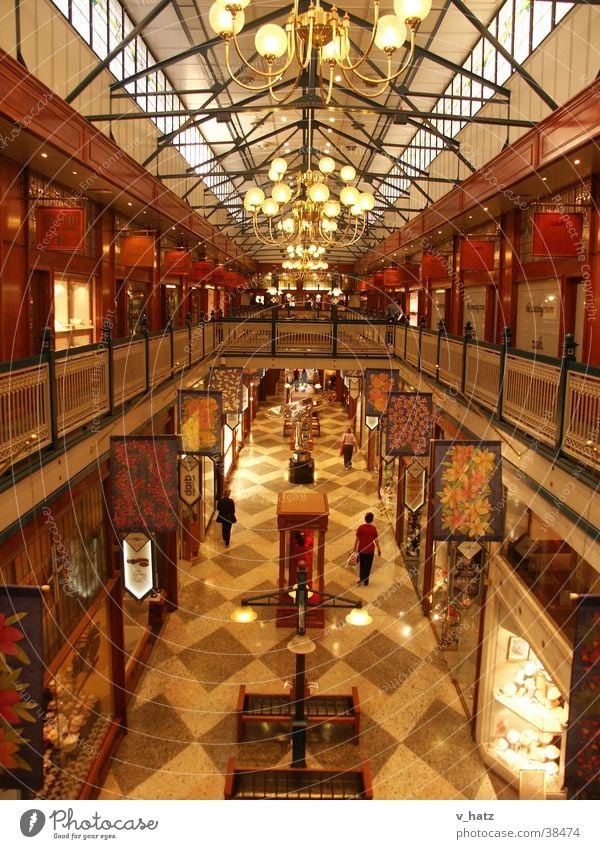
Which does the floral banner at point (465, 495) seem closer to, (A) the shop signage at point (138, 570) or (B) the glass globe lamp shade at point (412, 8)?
(A) the shop signage at point (138, 570)

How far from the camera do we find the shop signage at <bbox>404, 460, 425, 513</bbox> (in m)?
12.0

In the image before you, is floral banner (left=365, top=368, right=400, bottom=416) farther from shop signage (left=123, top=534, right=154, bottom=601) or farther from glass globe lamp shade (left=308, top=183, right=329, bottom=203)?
shop signage (left=123, top=534, right=154, bottom=601)

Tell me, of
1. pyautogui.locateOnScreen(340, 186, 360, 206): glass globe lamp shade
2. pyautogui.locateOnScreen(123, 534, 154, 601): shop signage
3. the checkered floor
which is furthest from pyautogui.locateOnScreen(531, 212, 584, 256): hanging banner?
pyautogui.locateOnScreen(123, 534, 154, 601): shop signage

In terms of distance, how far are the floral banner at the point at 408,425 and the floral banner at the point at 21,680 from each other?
24.4 feet

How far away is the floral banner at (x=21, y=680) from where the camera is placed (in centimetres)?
425

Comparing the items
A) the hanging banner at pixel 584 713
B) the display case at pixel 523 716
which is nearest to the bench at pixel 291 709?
the display case at pixel 523 716

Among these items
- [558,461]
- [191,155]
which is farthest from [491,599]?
[191,155]

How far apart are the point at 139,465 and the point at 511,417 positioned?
446 centimetres

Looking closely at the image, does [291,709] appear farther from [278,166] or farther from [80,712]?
[278,166]

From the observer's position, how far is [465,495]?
752cm

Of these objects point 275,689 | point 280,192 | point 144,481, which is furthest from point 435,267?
point 275,689

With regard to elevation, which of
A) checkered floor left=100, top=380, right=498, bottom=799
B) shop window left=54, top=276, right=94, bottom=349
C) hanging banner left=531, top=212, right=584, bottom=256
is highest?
hanging banner left=531, top=212, right=584, bottom=256

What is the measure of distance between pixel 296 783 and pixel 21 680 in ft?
13.8

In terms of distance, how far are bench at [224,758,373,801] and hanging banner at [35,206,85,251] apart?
23.1 ft
